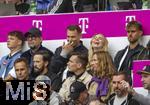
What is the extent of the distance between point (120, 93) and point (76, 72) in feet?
2.81

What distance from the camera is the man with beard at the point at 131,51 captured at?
33.3ft

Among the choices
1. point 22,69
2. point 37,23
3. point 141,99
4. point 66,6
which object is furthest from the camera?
point 37,23

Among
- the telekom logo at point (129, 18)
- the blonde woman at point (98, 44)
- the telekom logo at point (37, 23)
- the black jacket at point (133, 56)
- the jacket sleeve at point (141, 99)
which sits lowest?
the jacket sleeve at point (141, 99)

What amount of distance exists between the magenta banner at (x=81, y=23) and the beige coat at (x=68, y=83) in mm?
688

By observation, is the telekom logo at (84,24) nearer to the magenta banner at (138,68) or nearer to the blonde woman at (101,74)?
the blonde woman at (101,74)

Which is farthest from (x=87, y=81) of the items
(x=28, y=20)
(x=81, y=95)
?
(x=28, y=20)

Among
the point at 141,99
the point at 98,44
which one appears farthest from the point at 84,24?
the point at 141,99

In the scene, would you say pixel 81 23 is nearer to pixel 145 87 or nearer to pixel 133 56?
pixel 133 56

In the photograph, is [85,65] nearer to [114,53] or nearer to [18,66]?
[114,53]

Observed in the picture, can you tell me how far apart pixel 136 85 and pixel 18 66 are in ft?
6.31

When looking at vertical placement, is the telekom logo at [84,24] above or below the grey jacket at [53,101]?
above

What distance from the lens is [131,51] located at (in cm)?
1022

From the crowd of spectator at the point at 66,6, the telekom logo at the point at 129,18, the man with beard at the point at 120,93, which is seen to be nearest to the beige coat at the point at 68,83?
the man with beard at the point at 120,93

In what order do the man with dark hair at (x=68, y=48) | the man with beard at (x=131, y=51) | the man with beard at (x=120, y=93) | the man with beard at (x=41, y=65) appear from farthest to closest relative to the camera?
the man with beard at (x=41, y=65) → the man with dark hair at (x=68, y=48) → the man with beard at (x=131, y=51) → the man with beard at (x=120, y=93)
